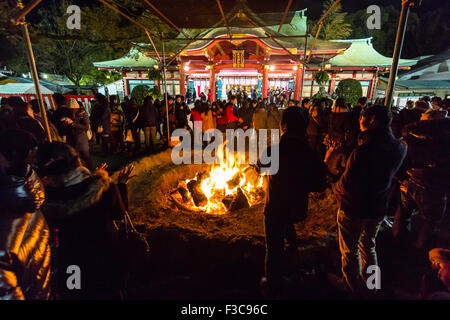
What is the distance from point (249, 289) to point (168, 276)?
101cm

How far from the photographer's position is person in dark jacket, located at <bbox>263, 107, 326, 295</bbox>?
216 centimetres

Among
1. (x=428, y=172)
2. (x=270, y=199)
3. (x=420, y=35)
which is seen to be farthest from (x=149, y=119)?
(x=420, y=35)

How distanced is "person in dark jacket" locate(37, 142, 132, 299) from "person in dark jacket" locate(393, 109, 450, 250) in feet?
11.2

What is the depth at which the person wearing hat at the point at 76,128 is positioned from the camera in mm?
4402

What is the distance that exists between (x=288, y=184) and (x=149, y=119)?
589 cm

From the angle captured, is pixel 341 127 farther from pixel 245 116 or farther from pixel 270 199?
pixel 245 116

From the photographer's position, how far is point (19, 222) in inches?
59.8

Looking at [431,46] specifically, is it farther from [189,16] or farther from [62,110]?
[62,110]

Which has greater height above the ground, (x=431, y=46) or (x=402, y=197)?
(x=431, y=46)

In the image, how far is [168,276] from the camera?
8.83 ft

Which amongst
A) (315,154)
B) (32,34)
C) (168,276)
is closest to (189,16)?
(315,154)

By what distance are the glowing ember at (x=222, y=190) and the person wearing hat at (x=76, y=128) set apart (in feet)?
7.27

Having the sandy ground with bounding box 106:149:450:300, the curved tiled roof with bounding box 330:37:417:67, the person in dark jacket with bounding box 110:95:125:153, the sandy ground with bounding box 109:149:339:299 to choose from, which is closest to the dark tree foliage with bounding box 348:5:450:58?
the curved tiled roof with bounding box 330:37:417:67

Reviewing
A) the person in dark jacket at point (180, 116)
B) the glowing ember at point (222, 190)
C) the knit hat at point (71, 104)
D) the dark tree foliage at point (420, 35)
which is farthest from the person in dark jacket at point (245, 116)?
the dark tree foliage at point (420, 35)
